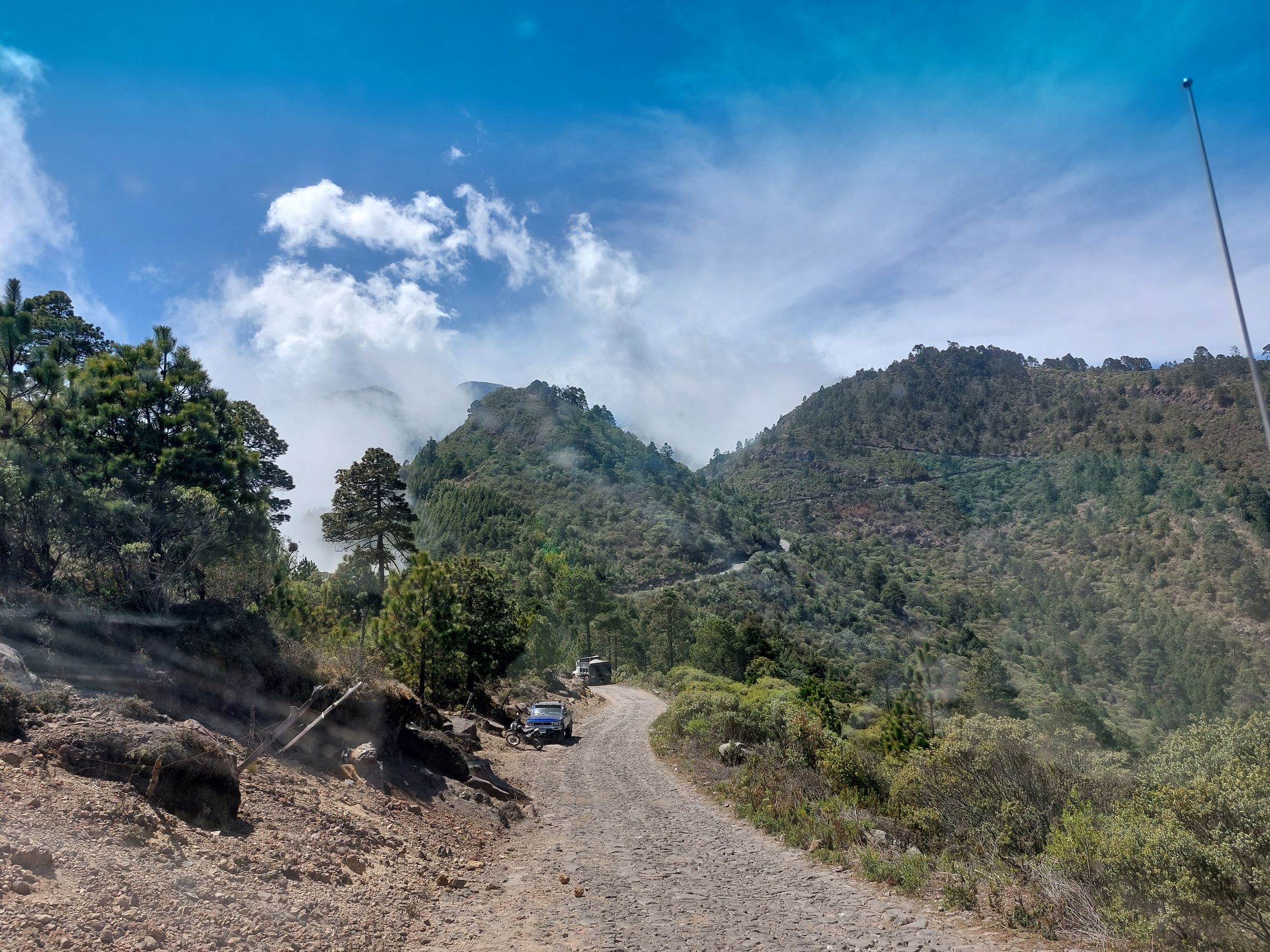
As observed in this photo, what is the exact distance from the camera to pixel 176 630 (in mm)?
12539

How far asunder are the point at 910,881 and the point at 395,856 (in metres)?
6.66

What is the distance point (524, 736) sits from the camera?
82.3 ft

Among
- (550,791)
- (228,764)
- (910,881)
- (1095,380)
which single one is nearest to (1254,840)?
(910,881)

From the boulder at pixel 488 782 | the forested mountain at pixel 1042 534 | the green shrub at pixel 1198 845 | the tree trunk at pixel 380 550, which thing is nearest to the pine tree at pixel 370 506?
the tree trunk at pixel 380 550

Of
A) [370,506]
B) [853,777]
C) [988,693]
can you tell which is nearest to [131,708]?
[853,777]

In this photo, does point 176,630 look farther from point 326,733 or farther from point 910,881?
point 910,881

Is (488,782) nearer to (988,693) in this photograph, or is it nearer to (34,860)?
(34,860)

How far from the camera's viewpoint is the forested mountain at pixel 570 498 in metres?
102

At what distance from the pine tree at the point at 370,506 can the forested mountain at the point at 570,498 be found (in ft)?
173

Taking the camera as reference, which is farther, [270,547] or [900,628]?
[900,628]

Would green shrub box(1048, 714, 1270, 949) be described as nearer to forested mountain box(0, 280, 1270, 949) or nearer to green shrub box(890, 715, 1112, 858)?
forested mountain box(0, 280, 1270, 949)

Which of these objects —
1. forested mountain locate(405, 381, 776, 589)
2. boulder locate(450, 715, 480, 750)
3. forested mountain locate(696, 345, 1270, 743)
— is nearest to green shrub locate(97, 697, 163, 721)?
boulder locate(450, 715, 480, 750)

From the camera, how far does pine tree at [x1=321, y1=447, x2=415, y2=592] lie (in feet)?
83.7

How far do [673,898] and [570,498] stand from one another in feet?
372
